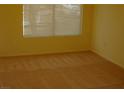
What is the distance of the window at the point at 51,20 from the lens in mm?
4812

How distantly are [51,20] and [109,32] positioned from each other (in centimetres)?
142

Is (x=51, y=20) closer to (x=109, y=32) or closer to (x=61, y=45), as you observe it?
(x=61, y=45)

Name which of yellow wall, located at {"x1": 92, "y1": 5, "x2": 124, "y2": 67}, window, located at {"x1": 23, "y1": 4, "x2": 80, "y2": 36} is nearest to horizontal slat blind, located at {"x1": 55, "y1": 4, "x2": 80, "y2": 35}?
window, located at {"x1": 23, "y1": 4, "x2": 80, "y2": 36}

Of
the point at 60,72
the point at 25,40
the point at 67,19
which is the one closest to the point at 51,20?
the point at 67,19

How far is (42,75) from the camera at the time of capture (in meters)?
3.67

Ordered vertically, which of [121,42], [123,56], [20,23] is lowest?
[123,56]

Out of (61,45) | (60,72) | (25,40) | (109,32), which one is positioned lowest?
(60,72)

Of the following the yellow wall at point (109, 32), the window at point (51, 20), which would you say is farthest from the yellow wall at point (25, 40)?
the yellow wall at point (109, 32)

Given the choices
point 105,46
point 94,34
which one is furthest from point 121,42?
point 94,34

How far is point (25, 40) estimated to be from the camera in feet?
16.0

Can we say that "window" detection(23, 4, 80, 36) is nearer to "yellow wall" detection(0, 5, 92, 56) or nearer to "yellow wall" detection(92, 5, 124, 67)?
"yellow wall" detection(0, 5, 92, 56)
